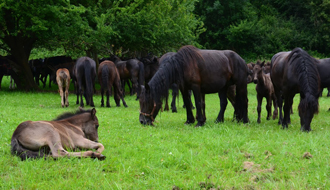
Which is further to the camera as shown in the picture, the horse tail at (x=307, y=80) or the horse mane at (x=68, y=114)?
the horse tail at (x=307, y=80)

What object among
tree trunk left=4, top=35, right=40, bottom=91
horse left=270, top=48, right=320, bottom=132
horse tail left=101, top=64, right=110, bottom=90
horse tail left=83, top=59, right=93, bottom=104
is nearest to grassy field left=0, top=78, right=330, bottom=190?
horse left=270, top=48, right=320, bottom=132

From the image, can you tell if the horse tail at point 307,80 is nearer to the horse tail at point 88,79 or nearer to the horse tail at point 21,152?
the horse tail at point 21,152

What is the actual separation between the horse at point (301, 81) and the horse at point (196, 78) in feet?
3.87

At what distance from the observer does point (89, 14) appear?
68.2 ft

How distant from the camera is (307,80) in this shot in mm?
8188

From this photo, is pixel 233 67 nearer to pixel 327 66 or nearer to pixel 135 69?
pixel 327 66

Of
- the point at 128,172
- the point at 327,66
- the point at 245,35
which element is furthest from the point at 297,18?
the point at 128,172

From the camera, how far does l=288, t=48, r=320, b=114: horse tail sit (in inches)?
315

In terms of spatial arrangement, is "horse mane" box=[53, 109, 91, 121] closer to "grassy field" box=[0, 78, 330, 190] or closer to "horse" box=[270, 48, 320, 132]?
"grassy field" box=[0, 78, 330, 190]

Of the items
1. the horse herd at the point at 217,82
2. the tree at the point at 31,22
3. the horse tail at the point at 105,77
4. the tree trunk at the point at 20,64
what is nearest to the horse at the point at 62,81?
the horse tail at the point at 105,77

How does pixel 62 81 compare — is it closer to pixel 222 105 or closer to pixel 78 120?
pixel 222 105

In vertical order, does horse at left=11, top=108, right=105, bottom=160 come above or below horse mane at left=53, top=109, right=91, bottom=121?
below

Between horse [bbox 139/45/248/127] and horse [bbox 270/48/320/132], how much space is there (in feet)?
3.87

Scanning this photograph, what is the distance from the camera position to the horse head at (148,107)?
9048 mm
